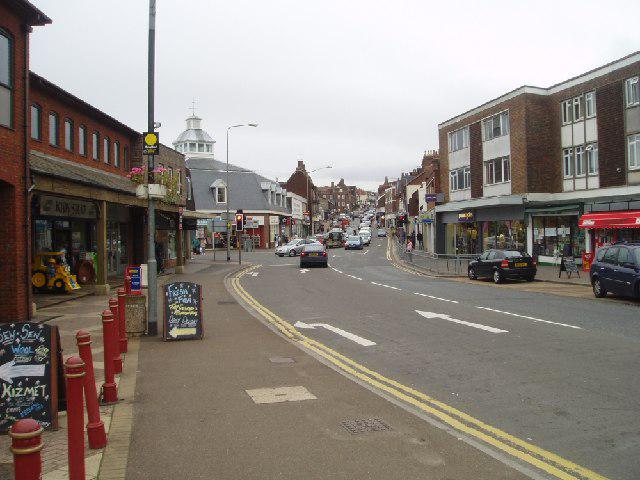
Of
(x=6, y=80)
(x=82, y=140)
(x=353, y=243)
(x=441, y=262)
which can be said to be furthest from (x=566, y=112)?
(x=353, y=243)

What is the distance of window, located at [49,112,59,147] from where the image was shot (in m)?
22.1

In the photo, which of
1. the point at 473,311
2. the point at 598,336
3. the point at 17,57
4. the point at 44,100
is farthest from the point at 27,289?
the point at 598,336

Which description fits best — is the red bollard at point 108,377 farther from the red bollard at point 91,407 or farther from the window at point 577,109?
the window at point 577,109

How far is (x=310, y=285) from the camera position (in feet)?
82.0

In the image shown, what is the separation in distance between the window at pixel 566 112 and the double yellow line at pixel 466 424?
27.1 meters

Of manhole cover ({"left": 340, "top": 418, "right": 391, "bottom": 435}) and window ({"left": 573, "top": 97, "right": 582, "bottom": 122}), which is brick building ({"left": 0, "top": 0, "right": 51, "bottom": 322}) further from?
window ({"left": 573, "top": 97, "right": 582, "bottom": 122})

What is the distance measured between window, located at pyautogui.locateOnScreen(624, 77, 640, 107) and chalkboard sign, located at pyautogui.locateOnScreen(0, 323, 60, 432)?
94.8 feet

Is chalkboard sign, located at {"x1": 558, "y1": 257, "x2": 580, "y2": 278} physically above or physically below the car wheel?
→ above

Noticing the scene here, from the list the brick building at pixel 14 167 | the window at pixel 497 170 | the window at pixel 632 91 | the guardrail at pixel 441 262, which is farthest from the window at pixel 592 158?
the brick building at pixel 14 167

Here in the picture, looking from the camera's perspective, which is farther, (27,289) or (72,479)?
(27,289)

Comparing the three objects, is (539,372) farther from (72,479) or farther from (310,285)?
(310,285)

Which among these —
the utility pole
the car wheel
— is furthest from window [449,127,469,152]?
the utility pole

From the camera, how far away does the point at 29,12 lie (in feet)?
47.0

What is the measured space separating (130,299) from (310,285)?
13.5 metres
